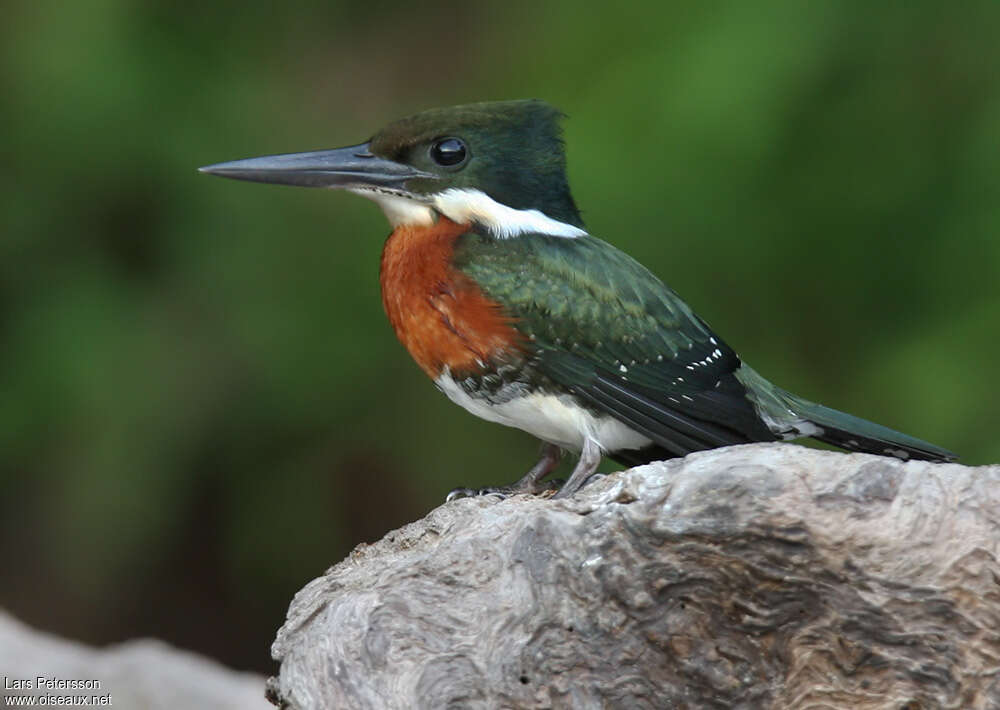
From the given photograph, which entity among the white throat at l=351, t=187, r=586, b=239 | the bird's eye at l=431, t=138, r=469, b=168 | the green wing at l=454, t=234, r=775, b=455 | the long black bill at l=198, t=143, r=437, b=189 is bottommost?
the green wing at l=454, t=234, r=775, b=455

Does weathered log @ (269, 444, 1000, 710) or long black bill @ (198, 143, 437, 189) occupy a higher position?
long black bill @ (198, 143, 437, 189)

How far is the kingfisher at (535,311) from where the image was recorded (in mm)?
2885

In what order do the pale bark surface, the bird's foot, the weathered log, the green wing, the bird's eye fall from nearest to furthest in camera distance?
the weathered log
the green wing
the bird's eye
the bird's foot
the pale bark surface

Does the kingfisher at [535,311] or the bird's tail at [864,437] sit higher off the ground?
the kingfisher at [535,311]

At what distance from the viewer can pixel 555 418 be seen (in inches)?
114

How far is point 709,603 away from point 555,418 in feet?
2.48

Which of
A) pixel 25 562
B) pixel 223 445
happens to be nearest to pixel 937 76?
pixel 223 445

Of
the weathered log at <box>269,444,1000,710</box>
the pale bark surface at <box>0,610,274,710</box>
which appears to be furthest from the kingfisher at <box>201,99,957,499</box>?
the pale bark surface at <box>0,610,274,710</box>

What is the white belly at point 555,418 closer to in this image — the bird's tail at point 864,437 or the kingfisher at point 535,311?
the kingfisher at point 535,311

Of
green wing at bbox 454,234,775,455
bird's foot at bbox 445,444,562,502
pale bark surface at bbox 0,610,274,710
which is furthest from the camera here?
pale bark surface at bbox 0,610,274,710

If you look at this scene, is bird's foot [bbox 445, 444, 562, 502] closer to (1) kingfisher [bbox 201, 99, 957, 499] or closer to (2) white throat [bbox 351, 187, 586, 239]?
(1) kingfisher [bbox 201, 99, 957, 499]

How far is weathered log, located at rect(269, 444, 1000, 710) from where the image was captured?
2135 mm

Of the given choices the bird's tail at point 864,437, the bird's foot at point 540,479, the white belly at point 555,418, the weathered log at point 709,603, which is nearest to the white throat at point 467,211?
the white belly at point 555,418

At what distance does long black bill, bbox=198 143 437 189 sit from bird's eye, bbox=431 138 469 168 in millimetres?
39
